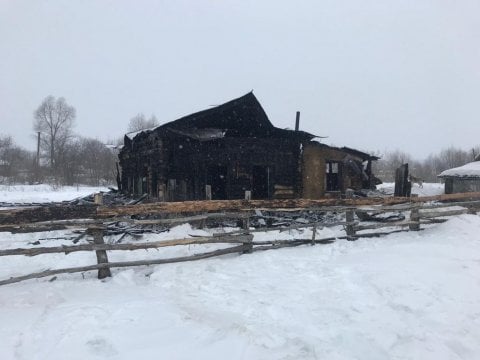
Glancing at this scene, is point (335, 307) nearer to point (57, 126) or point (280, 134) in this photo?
point (280, 134)

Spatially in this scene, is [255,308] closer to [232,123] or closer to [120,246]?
[120,246]

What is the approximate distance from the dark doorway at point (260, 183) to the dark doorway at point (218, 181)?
1483 mm

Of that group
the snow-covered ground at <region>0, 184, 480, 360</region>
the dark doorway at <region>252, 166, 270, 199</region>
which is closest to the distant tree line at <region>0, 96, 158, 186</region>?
the dark doorway at <region>252, 166, 270, 199</region>

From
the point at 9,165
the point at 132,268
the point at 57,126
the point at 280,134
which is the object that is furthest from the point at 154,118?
the point at 132,268

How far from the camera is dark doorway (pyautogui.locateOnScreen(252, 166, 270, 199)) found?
20.4m

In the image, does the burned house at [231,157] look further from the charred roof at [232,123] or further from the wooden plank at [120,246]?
the wooden plank at [120,246]

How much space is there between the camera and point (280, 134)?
1973cm

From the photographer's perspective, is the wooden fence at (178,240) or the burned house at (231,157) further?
the burned house at (231,157)

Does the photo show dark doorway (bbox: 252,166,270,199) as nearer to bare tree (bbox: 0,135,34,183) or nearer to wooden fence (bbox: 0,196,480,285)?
wooden fence (bbox: 0,196,480,285)

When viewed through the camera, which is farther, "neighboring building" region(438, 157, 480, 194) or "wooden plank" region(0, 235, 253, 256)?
"neighboring building" region(438, 157, 480, 194)

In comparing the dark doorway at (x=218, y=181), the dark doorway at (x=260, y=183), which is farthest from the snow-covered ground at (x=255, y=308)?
the dark doorway at (x=260, y=183)

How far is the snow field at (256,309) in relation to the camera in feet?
13.6

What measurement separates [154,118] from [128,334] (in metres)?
86.9

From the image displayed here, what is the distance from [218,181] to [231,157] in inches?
87.9
